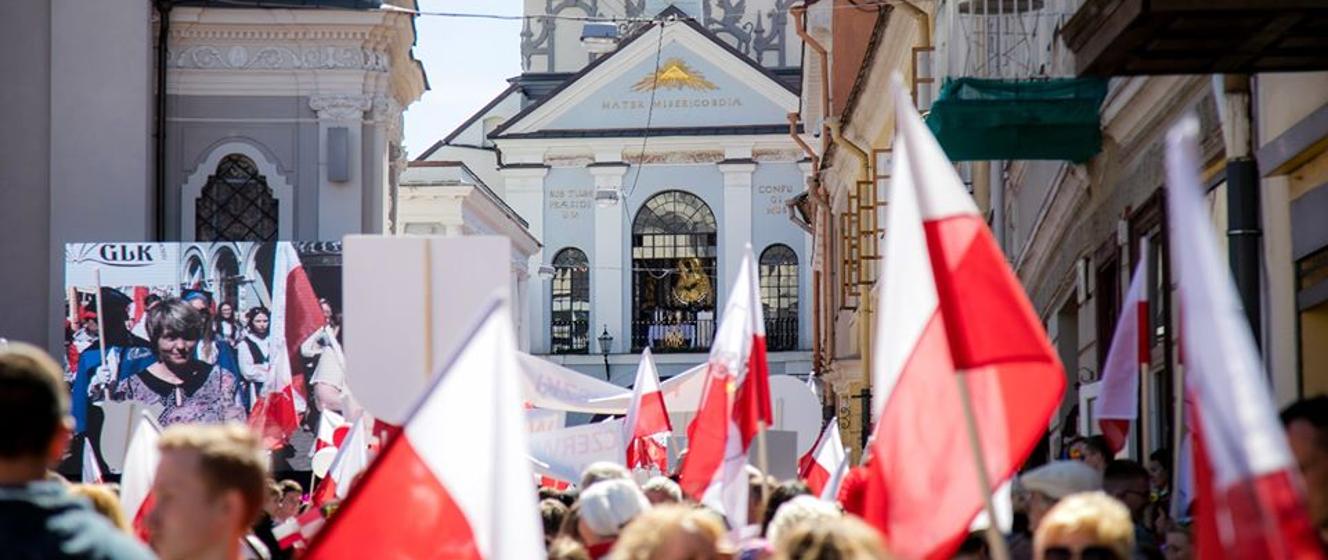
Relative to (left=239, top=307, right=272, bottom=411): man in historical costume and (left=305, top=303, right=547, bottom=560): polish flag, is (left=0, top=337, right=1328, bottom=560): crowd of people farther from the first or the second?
(left=239, top=307, right=272, bottom=411): man in historical costume

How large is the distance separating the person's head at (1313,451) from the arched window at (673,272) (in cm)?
5926

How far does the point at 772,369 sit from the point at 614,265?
544cm

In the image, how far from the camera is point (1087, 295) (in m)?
16.8

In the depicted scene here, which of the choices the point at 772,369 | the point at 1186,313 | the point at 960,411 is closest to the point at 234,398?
the point at 960,411

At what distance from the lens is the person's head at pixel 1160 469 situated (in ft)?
37.1

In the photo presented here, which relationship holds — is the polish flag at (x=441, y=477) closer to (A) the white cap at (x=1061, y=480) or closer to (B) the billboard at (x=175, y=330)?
(A) the white cap at (x=1061, y=480)

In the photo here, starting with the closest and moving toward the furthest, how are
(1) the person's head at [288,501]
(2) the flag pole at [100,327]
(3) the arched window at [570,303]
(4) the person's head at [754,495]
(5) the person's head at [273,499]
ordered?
(4) the person's head at [754,495]
(5) the person's head at [273,499]
(1) the person's head at [288,501]
(2) the flag pole at [100,327]
(3) the arched window at [570,303]

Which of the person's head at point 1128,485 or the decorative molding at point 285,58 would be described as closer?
the person's head at point 1128,485

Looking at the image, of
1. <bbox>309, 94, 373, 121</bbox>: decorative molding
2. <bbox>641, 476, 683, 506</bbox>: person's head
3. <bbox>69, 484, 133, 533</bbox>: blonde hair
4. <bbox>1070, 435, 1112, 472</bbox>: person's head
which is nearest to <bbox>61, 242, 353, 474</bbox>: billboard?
<bbox>309, 94, 373, 121</bbox>: decorative molding

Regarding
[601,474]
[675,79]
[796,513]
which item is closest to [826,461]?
[601,474]

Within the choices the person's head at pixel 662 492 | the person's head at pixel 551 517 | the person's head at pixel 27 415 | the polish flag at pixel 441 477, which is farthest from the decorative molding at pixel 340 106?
the person's head at pixel 27 415

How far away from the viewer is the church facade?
2547 inches

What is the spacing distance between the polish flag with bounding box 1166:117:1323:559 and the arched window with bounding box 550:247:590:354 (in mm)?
60589

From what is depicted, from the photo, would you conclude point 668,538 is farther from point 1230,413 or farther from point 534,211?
point 534,211
